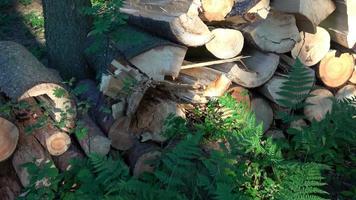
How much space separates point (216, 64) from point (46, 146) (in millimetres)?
1519

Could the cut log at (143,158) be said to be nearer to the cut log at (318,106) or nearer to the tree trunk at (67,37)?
the cut log at (318,106)

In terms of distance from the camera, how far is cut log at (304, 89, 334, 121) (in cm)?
402

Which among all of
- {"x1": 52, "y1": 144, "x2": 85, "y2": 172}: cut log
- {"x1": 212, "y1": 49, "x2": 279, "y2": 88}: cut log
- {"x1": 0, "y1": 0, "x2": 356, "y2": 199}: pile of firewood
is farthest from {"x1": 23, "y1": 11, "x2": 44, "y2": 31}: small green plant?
{"x1": 212, "y1": 49, "x2": 279, "y2": 88}: cut log

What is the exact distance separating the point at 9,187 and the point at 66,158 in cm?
50

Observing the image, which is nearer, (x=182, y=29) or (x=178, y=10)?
(x=182, y=29)

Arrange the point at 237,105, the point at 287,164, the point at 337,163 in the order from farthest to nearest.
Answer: the point at 337,163
the point at 237,105
the point at 287,164

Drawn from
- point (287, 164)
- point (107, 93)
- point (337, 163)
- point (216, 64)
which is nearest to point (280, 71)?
point (216, 64)

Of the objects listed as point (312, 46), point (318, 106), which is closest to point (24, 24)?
point (312, 46)

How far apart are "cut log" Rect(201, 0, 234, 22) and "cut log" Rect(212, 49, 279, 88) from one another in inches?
16.0

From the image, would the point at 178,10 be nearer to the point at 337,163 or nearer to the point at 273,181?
the point at 273,181

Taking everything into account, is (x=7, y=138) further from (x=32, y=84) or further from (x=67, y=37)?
(x=67, y=37)

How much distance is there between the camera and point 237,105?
3.53 metres

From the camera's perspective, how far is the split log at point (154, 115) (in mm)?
3564

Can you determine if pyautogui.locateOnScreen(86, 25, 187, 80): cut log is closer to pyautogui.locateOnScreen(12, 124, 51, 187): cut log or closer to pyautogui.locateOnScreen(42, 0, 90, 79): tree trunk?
pyautogui.locateOnScreen(12, 124, 51, 187): cut log
